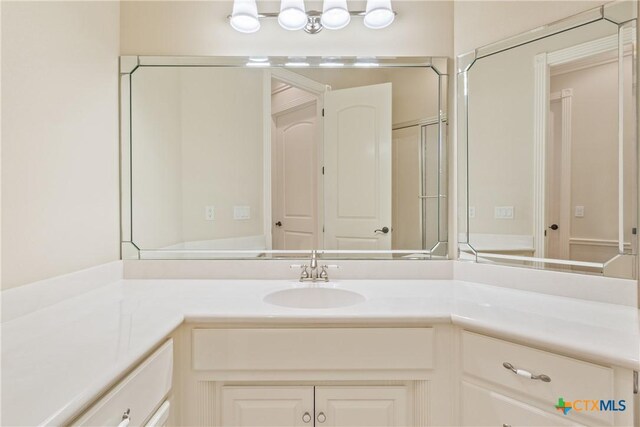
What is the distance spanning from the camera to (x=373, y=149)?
64.6 inches

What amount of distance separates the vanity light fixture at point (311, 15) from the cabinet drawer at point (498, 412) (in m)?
1.57

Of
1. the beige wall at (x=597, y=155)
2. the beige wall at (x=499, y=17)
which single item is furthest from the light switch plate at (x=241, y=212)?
the beige wall at (x=597, y=155)

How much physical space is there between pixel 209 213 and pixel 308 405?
3.29ft

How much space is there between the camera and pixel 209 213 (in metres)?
1.66

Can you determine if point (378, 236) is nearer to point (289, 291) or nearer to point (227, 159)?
point (289, 291)

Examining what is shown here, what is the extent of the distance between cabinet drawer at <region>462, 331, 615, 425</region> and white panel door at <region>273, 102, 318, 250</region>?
88 centimetres

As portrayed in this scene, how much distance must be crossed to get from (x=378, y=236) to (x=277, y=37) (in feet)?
3.62

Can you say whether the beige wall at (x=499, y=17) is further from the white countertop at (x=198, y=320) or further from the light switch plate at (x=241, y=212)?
the light switch plate at (x=241, y=212)

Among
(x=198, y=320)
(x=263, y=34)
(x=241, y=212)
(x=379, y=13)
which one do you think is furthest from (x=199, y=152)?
(x=379, y=13)

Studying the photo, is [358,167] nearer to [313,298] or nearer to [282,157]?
[282,157]

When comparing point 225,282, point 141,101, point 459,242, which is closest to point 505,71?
point 459,242

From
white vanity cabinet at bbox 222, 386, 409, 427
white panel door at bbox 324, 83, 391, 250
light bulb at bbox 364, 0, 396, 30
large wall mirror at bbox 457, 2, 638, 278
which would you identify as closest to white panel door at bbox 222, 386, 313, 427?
white vanity cabinet at bbox 222, 386, 409, 427

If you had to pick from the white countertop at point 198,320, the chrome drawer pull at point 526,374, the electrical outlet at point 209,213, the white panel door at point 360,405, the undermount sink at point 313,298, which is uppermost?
the electrical outlet at point 209,213

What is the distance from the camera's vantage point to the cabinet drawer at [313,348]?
1.07 meters
